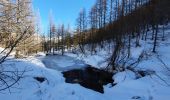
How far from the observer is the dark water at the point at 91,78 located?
657 inches

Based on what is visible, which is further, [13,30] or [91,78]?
[91,78]

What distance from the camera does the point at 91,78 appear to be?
19.5 metres

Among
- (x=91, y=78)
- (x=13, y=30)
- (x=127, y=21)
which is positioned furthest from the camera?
(x=127, y=21)

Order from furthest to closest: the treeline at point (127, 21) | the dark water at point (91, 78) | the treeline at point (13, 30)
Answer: the treeline at point (127, 21) < the dark water at point (91, 78) < the treeline at point (13, 30)

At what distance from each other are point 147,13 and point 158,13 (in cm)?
851

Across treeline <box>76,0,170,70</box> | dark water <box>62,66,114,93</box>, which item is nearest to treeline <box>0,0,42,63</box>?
dark water <box>62,66,114,93</box>

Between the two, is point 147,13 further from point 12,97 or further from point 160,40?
point 12,97

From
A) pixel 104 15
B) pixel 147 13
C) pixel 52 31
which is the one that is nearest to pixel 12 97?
pixel 147 13

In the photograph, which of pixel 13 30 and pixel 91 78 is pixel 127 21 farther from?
pixel 13 30

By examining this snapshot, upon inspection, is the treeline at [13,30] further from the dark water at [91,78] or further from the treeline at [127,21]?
the treeline at [127,21]

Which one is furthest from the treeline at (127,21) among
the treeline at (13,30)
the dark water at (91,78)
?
the treeline at (13,30)

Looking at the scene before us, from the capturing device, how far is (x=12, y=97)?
43.7 feet

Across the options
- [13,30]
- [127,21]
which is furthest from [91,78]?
[127,21]

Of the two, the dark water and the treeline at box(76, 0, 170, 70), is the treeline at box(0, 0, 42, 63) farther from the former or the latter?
the treeline at box(76, 0, 170, 70)
